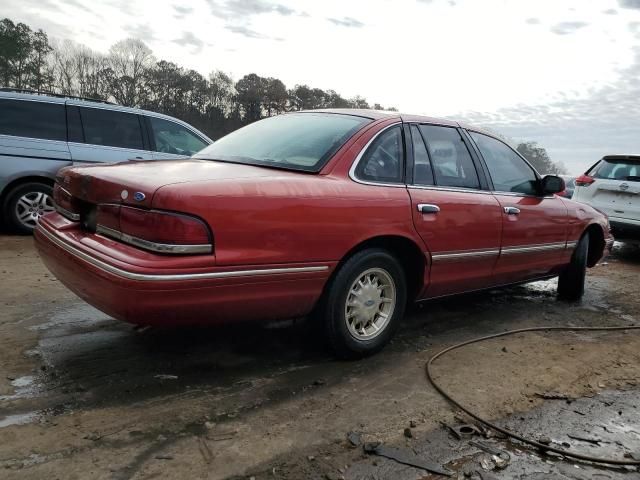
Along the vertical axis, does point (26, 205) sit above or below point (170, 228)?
below

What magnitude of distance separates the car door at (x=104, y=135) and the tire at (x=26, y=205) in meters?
0.57

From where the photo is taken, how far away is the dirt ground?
2.35 m

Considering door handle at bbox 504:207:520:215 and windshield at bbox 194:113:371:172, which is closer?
windshield at bbox 194:113:371:172

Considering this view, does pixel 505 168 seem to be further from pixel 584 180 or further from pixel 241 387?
pixel 584 180

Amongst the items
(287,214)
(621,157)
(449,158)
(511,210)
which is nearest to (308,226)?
(287,214)

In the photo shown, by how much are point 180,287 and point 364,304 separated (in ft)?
4.27

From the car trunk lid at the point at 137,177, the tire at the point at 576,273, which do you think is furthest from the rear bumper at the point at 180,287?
the tire at the point at 576,273

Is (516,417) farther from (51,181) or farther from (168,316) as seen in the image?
(51,181)

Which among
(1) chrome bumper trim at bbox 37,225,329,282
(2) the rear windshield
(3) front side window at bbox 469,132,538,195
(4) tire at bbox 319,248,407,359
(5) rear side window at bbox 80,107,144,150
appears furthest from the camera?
(2) the rear windshield

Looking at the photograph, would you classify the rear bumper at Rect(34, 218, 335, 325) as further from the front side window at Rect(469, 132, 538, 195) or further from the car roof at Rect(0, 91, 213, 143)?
the car roof at Rect(0, 91, 213, 143)

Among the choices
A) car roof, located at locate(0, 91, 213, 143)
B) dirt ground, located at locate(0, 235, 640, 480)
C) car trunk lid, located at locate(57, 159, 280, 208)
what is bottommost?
dirt ground, located at locate(0, 235, 640, 480)

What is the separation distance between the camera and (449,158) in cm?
407

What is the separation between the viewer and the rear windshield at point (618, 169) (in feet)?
26.1

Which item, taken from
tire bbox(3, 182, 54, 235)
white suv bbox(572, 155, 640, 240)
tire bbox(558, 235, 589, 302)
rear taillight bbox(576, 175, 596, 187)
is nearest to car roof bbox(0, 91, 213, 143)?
tire bbox(3, 182, 54, 235)
